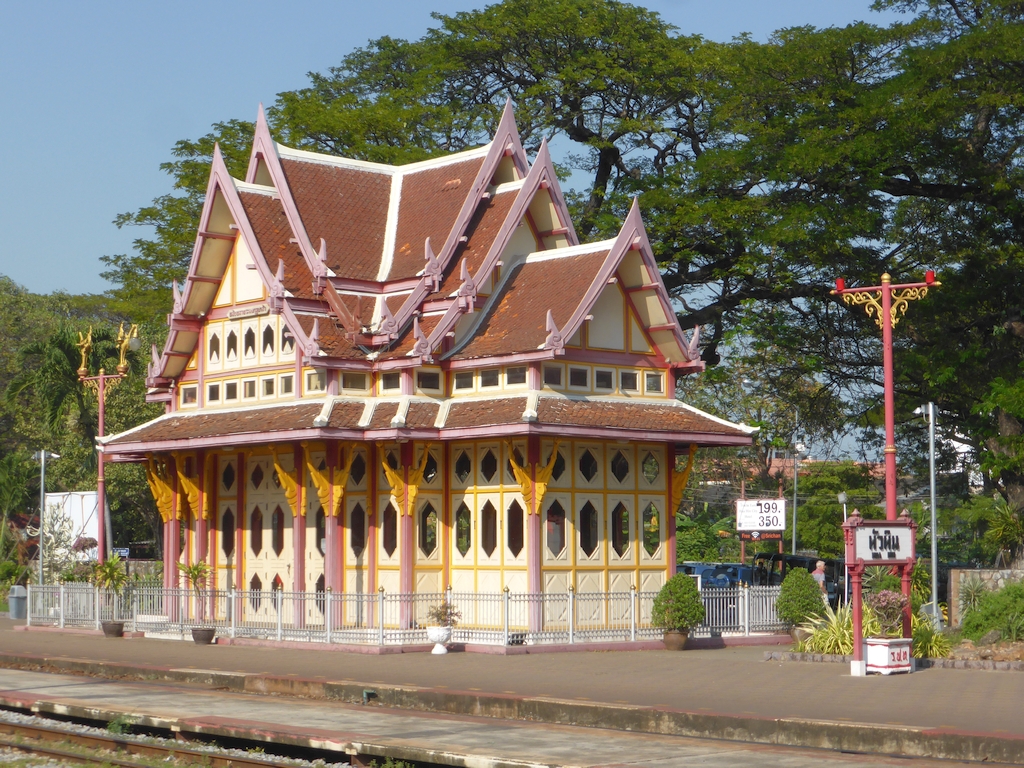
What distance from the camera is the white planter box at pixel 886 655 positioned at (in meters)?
21.9

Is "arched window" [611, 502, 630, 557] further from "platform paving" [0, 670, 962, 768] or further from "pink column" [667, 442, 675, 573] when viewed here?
"platform paving" [0, 670, 962, 768]

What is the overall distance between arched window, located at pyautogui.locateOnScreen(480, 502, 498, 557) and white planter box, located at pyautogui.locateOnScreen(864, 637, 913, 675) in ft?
29.3

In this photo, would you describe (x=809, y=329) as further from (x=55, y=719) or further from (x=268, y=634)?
(x=55, y=719)

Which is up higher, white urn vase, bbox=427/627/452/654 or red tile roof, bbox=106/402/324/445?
red tile roof, bbox=106/402/324/445

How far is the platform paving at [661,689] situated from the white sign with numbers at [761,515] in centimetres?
1491

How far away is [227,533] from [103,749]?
1661cm

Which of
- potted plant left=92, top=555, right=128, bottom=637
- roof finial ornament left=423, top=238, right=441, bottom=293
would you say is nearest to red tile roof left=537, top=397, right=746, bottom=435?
roof finial ornament left=423, top=238, right=441, bottom=293

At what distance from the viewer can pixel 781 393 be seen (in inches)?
1788

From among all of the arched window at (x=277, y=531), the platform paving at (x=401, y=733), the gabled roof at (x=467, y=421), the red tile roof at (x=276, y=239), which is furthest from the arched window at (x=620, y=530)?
the platform paving at (x=401, y=733)

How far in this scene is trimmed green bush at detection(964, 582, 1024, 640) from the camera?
24.7m

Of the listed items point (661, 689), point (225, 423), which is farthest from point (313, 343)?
point (661, 689)

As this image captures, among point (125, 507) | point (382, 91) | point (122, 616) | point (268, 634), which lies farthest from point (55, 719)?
point (125, 507)

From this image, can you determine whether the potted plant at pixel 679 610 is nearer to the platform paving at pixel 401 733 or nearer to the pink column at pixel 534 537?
the pink column at pixel 534 537

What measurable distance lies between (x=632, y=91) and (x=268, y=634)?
2523 centimetres
